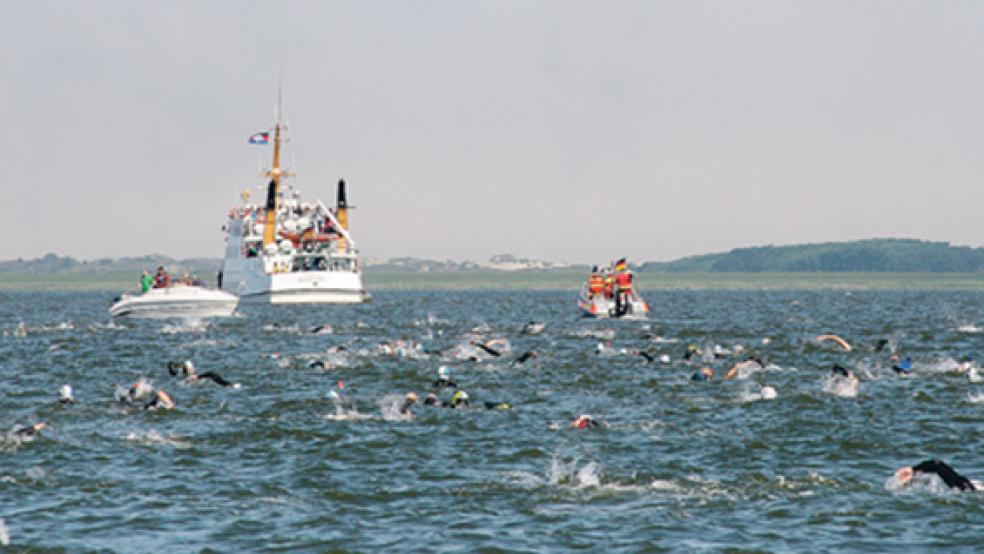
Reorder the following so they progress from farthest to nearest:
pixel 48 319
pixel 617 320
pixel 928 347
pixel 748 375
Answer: pixel 48 319 < pixel 617 320 < pixel 928 347 < pixel 748 375

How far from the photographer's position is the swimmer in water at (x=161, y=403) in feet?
91.2

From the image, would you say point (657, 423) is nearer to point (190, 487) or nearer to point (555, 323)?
point (190, 487)

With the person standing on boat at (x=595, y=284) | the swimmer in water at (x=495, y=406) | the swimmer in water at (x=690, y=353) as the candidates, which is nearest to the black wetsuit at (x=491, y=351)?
the swimmer in water at (x=690, y=353)

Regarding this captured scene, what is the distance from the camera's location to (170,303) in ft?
239

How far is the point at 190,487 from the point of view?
18.7 meters

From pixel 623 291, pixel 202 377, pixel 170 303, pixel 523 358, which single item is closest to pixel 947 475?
pixel 202 377

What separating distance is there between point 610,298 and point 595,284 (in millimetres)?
3959

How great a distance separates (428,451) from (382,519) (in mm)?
5589

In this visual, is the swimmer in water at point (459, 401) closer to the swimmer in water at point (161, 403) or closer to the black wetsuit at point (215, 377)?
the swimmer in water at point (161, 403)

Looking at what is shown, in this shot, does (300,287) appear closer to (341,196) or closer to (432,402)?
(341,196)

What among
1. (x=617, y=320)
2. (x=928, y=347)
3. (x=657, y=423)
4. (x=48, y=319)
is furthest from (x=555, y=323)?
(x=657, y=423)

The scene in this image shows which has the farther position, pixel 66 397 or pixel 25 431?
pixel 66 397

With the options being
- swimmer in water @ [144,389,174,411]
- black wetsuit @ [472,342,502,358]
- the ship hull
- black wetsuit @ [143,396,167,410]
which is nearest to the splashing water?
black wetsuit @ [472,342,502,358]

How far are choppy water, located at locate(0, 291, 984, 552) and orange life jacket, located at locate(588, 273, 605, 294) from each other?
2654 centimetres
